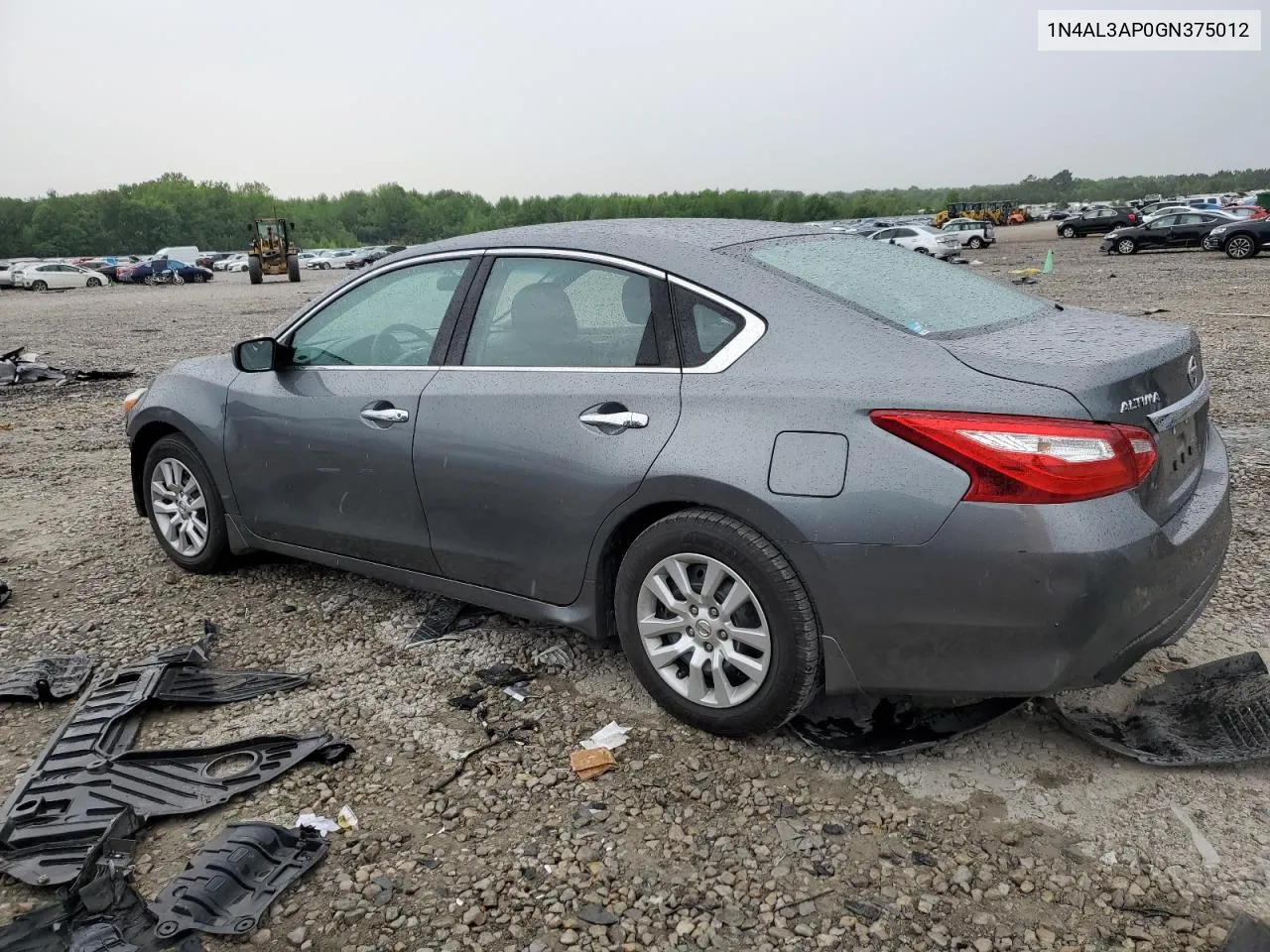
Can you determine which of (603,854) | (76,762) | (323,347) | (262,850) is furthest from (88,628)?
(603,854)

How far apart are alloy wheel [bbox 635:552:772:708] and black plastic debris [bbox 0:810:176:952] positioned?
1.61 metres

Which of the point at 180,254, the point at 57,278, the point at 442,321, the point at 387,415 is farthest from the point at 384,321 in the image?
the point at 180,254

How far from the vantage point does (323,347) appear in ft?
14.1

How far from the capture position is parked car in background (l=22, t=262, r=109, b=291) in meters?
42.2

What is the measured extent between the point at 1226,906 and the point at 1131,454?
1.13 metres

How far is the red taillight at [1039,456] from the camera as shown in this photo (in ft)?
8.41

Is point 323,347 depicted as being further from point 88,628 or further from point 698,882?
point 698,882

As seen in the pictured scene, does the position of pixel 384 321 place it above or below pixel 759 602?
above

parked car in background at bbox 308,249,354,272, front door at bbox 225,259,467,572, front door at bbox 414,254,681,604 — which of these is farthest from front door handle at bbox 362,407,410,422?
parked car in background at bbox 308,249,354,272

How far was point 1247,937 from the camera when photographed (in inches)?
87.4

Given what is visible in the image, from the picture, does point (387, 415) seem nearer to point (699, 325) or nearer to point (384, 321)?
point (384, 321)

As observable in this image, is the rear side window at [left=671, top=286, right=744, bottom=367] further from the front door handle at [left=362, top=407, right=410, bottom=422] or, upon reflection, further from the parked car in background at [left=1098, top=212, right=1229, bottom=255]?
the parked car in background at [left=1098, top=212, right=1229, bottom=255]

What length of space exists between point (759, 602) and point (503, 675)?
1.28 m

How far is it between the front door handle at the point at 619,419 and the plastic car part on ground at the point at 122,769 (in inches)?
53.6
